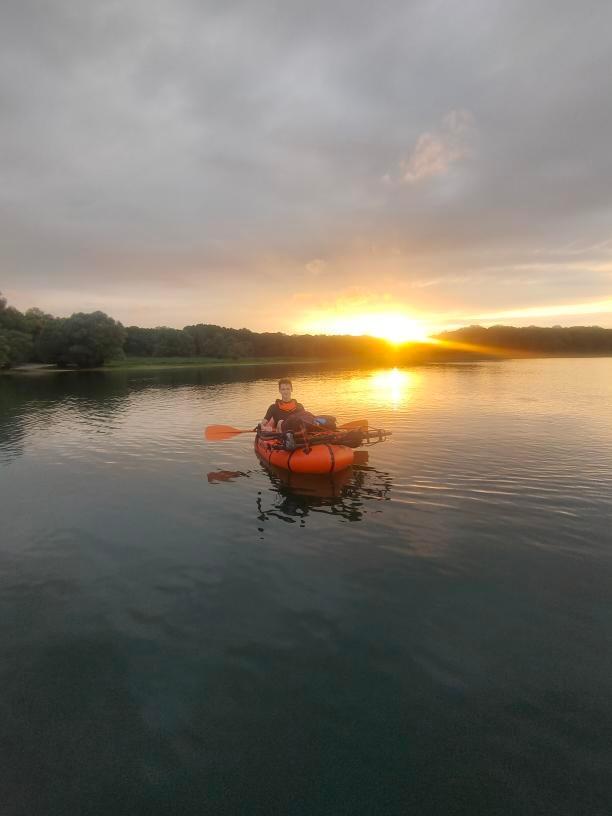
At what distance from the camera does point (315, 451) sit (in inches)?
575

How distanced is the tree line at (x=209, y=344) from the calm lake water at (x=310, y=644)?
79066 mm

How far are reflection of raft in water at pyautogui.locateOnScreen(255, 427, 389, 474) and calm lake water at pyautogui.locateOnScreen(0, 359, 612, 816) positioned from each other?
79 centimetres

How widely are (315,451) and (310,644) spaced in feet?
26.8

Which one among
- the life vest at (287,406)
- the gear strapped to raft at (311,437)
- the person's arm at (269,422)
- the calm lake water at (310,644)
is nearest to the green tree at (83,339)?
the calm lake water at (310,644)

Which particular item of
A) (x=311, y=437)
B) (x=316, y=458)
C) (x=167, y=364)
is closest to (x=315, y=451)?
(x=316, y=458)

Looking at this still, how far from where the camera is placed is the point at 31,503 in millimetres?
13641

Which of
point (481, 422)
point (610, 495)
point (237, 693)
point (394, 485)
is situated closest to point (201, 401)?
point (481, 422)

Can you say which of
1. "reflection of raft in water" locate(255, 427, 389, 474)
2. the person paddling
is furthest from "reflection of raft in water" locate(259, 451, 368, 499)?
the person paddling

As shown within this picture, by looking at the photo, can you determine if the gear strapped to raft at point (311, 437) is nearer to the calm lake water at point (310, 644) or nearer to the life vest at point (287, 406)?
the life vest at point (287, 406)

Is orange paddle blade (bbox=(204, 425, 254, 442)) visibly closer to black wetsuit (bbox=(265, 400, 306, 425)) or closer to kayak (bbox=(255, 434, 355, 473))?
black wetsuit (bbox=(265, 400, 306, 425))

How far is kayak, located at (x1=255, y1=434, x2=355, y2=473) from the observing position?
14.5 meters

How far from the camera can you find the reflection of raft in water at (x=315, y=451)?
14570mm

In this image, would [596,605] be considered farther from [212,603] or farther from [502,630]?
[212,603]

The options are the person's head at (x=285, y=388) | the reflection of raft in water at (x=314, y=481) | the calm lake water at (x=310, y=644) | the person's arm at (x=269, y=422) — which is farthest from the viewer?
the person's arm at (x=269, y=422)
